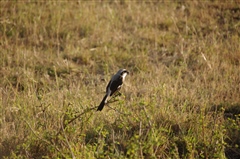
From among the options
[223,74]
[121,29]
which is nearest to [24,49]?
[121,29]

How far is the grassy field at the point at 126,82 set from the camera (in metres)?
4.11

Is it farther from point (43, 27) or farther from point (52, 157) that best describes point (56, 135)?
point (43, 27)

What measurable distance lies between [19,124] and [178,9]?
6.01 metres

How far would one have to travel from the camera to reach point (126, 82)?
634cm

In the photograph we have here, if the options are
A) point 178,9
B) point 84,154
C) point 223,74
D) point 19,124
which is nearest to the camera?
point 84,154

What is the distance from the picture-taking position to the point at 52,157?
3971 mm

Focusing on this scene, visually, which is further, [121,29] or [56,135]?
[121,29]

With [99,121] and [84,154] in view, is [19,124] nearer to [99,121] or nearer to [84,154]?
[99,121]

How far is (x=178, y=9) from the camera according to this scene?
9.55 meters

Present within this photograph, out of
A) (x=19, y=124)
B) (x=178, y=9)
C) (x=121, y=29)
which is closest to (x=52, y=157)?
(x=19, y=124)

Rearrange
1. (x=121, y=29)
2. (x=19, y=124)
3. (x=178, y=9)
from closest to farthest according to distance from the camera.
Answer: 1. (x=19, y=124)
2. (x=121, y=29)
3. (x=178, y=9)

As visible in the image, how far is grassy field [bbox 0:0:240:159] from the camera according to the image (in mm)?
4113

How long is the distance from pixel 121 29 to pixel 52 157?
500 cm

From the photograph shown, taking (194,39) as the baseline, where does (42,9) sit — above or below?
above
